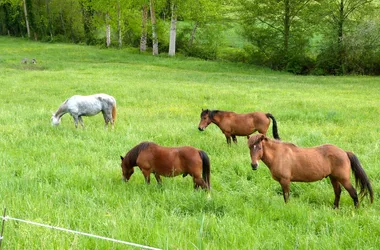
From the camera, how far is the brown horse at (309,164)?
5.35 m

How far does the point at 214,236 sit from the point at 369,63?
113ft

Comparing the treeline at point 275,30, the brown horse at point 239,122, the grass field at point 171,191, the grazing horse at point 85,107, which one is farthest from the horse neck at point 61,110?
the treeline at point 275,30

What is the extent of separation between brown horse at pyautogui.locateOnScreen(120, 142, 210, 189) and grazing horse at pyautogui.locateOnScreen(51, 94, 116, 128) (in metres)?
5.23

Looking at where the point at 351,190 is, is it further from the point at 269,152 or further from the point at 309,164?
the point at 269,152

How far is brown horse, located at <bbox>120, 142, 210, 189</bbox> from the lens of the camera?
5.71m

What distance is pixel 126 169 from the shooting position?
6.25 meters

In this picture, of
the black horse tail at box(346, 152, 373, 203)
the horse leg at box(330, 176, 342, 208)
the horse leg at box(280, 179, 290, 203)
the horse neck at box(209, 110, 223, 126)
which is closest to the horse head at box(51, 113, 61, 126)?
the horse neck at box(209, 110, 223, 126)

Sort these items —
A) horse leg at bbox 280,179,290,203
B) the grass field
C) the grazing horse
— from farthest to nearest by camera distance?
the grazing horse → horse leg at bbox 280,179,290,203 → the grass field

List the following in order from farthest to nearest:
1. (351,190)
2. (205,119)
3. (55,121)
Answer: (55,121) < (205,119) < (351,190)

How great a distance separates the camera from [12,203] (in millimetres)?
5000

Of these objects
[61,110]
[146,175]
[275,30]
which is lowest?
[146,175]

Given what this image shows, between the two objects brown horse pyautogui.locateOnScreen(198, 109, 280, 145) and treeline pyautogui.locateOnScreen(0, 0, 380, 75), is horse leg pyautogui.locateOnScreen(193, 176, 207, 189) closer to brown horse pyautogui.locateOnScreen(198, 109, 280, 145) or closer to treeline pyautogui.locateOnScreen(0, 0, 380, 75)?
brown horse pyautogui.locateOnScreen(198, 109, 280, 145)

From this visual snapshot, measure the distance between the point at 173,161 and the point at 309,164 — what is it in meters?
1.93

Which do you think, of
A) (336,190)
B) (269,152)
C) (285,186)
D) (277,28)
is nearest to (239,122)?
(269,152)
